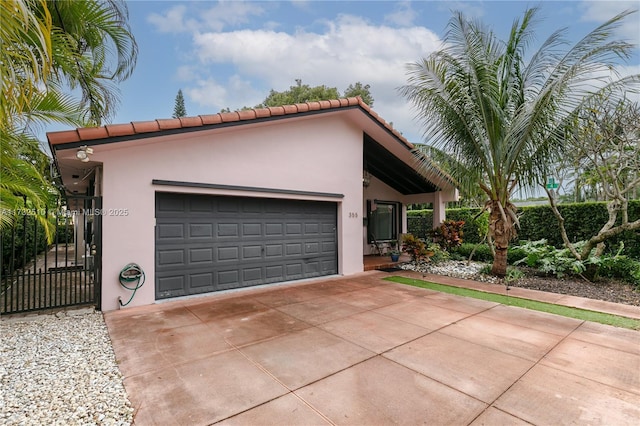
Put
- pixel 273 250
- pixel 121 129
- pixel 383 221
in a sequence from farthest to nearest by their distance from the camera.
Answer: pixel 383 221 → pixel 273 250 → pixel 121 129

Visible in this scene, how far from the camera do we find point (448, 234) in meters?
12.1

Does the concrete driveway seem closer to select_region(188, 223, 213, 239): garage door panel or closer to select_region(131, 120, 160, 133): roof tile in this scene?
select_region(188, 223, 213, 239): garage door panel

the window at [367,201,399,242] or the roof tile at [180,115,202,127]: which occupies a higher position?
the roof tile at [180,115,202,127]

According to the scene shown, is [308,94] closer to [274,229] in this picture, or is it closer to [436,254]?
[436,254]

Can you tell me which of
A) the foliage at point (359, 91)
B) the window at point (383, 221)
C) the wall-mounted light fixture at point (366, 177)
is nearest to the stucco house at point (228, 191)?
the wall-mounted light fixture at point (366, 177)

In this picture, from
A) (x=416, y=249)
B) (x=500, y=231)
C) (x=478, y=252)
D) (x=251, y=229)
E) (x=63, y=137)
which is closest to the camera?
(x=63, y=137)

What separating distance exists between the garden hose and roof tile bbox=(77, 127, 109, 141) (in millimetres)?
2501

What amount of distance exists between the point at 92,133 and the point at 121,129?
0.46m

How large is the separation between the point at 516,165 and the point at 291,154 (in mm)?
5927

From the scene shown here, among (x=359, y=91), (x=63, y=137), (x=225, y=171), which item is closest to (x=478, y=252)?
(x=225, y=171)

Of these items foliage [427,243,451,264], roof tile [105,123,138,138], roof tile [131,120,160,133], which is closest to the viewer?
roof tile [105,123,138,138]

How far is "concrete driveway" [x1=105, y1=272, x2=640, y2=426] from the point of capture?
287 centimetres

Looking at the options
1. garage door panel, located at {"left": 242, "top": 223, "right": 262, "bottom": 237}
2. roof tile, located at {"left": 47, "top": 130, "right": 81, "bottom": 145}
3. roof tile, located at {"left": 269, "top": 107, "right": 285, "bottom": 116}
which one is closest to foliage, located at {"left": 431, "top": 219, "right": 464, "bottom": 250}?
garage door panel, located at {"left": 242, "top": 223, "right": 262, "bottom": 237}

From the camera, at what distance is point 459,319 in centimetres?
554
